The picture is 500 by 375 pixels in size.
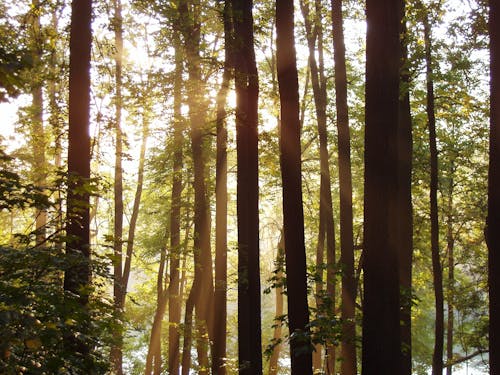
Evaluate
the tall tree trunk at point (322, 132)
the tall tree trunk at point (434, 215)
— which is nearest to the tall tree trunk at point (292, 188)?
the tall tree trunk at point (434, 215)

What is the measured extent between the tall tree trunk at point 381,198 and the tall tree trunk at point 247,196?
3310 millimetres

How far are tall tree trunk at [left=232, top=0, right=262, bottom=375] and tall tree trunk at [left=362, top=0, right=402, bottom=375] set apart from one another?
331 cm

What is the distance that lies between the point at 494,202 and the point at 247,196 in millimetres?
4441

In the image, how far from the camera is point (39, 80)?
973 centimetres

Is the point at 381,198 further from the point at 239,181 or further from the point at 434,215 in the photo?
the point at 434,215

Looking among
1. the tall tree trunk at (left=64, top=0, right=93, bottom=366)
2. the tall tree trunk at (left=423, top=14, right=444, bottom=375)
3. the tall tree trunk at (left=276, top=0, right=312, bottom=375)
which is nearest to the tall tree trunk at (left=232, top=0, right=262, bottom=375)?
the tall tree trunk at (left=276, top=0, right=312, bottom=375)

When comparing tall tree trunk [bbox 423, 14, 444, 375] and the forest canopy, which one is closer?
the forest canopy

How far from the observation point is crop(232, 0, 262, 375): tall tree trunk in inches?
372

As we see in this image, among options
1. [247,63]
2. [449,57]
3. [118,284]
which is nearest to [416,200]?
[449,57]

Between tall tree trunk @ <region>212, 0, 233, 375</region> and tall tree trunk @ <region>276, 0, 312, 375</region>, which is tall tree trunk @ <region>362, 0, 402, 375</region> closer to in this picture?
tall tree trunk @ <region>276, 0, 312, 375</region>

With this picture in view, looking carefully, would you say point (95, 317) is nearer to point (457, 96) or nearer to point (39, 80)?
point (39, 80)

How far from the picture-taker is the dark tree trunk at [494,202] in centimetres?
743

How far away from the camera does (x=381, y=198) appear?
6410 millimetres

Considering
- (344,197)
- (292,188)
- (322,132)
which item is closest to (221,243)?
(344,197)
